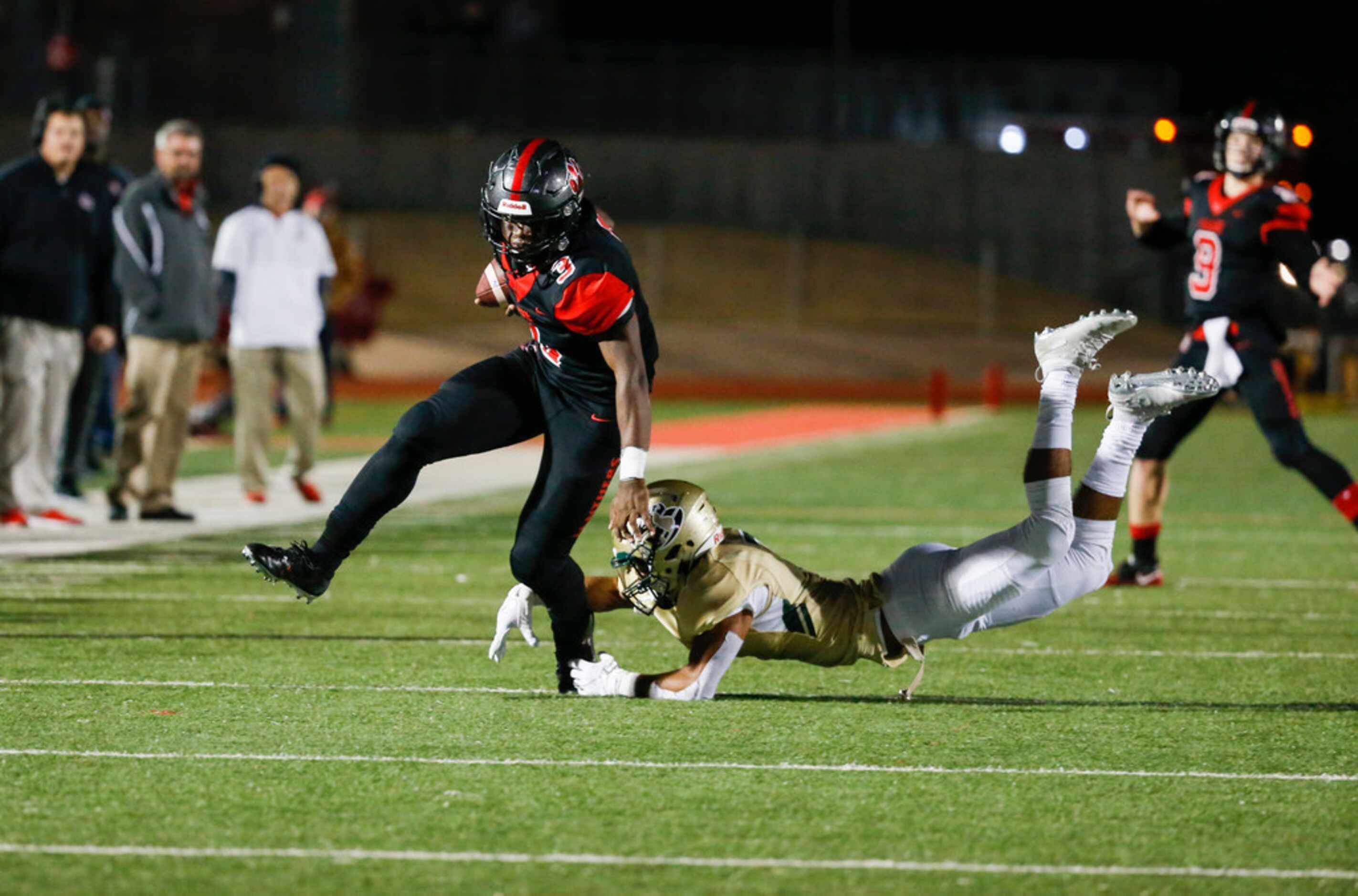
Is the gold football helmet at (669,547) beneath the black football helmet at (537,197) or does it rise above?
beneath

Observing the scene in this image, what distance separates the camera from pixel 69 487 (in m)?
12.0

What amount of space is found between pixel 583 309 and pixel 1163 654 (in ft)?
8.99

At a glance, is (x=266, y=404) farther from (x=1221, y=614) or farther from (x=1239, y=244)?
(x=1221, y=614)

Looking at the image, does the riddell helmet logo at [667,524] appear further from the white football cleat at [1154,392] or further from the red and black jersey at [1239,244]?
the red and black jersey at [1239,244]

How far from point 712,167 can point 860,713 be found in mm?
35115

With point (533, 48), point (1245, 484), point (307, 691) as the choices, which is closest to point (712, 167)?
point (533, 48)

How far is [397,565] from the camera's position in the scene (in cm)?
941

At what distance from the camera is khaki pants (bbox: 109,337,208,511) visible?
10.7m

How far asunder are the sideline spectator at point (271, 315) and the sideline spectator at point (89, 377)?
784mm

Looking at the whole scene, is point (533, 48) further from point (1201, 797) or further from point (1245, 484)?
point (1201, 797)

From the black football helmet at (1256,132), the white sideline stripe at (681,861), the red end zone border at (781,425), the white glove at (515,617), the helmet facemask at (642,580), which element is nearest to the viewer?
the white sideline stripe at (681,861)

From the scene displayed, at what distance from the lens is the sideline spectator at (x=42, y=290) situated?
10.0 meters

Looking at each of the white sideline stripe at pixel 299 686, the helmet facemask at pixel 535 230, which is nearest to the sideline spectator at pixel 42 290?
the white sideline stripe at pixel 299 686

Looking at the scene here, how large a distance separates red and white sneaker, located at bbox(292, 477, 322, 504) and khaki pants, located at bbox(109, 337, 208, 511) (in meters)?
1.01
